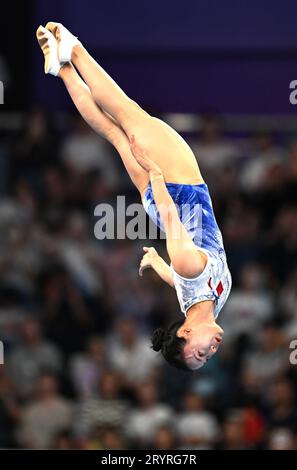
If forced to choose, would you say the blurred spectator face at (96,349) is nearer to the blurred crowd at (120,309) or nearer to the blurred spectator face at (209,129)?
the blurred crowd at (120,309)

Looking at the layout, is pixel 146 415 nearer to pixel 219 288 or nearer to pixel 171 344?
pixel 171 344

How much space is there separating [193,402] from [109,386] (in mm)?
699

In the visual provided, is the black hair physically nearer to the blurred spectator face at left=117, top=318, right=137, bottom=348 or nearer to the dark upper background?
the blurred spectator face at left=117, top=318, right=137, bottom=348

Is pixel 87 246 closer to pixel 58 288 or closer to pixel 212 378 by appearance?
pixel 58 288

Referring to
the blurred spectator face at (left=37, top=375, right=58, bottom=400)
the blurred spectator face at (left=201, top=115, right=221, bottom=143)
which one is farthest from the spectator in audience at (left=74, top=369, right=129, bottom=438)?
the blurred spectator face at (left=201, top=115, right=221, bottom=143)

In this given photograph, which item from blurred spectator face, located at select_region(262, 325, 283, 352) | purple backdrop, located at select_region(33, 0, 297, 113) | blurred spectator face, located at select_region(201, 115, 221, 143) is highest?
purple backdrop, located at select_region(33, 0, 297, 113)

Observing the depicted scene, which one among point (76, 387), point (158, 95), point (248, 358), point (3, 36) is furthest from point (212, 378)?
point (3, 36)

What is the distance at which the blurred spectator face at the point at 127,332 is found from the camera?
10.5 meters

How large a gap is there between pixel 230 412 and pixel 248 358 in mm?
586

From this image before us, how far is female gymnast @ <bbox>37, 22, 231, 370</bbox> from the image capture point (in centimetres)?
758

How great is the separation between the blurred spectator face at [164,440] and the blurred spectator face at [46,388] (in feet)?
3.36

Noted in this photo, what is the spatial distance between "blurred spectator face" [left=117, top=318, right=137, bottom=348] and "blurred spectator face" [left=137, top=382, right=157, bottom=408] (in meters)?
0.56

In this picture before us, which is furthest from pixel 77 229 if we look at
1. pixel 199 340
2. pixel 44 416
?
pixel 199 340

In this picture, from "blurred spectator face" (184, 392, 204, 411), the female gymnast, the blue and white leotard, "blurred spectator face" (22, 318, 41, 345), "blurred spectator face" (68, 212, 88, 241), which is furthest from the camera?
"blurred spectator face" (68, 212, 88, 241)
